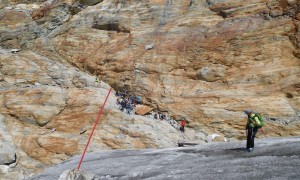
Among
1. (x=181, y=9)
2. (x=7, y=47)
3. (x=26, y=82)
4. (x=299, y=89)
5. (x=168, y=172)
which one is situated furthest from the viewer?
(x=7, y=47)

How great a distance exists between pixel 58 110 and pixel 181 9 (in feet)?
48.2

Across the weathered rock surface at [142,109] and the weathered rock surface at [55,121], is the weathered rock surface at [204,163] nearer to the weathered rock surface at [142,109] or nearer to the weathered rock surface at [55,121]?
the weathered rock surface at [55,121]

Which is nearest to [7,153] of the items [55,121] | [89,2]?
[55,121]

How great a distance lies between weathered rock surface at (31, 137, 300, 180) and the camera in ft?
40.9

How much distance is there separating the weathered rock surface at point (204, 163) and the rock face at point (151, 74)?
755 centimetres

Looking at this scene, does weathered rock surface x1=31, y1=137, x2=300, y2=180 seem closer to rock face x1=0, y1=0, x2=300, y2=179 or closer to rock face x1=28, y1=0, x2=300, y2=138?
rock face x1=0, y1=0, x2=300, y2=179

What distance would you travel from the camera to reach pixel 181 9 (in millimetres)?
35062

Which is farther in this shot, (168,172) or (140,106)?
(140,106)

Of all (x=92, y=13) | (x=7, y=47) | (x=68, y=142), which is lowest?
(x=68, y=142)

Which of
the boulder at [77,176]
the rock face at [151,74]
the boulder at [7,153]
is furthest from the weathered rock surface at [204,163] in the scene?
the boulder at [7,153]

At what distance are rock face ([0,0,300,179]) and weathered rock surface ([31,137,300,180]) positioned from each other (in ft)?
24.8

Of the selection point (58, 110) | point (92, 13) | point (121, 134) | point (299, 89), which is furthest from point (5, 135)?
point (299, 89)

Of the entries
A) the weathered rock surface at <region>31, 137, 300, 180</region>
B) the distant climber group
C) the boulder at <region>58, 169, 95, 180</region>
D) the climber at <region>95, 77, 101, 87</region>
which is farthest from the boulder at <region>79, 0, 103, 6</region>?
the boulder at <region>58, 169, 95, 180</region>

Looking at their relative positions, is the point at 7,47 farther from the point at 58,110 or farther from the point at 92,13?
the point at 58,110
